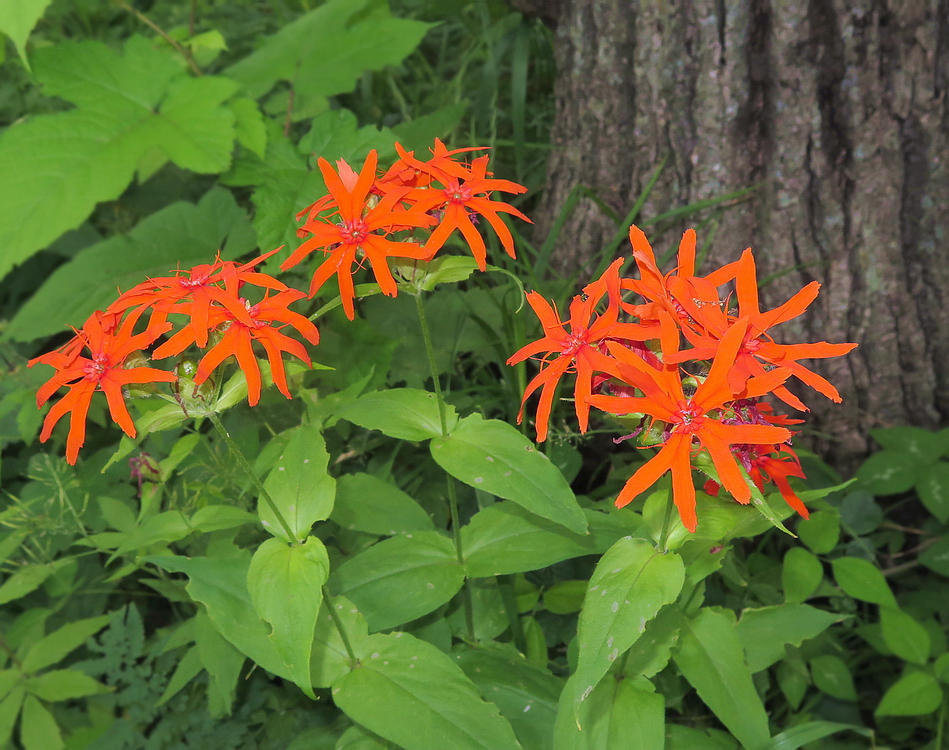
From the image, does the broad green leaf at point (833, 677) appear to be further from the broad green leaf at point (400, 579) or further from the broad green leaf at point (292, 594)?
the broad green leaf at point (292, 594)

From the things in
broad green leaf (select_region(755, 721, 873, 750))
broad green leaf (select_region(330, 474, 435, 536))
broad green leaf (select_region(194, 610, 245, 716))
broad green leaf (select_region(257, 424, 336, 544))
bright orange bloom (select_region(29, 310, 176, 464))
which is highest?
bright orange bloom (select_region(29, 310, 176, 464))

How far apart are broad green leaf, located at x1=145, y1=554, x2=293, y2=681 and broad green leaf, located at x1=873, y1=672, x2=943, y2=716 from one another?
120cm

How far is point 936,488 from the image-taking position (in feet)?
5.52

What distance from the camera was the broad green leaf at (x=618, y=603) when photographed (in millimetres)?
857

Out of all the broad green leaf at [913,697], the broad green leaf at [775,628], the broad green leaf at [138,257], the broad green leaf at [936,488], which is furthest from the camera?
the broad green leaf at [138,257]

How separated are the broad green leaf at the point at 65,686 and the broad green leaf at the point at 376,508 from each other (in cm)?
73

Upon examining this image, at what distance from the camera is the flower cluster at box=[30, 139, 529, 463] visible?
930 millimetres

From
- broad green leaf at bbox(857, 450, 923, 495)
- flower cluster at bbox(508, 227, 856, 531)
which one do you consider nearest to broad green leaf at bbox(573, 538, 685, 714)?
flower cluster at bbox(508, 227, 856, 531)

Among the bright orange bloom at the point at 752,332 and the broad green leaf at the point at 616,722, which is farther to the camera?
the broad green leaf at the point at 616,722

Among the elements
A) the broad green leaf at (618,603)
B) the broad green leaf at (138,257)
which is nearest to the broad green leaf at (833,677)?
the broad green leaf at (618,603)

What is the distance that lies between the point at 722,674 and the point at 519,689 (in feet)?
1.11

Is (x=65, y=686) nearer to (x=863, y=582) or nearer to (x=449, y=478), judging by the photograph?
(x=449, y=478)

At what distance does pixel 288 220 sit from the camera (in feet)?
5.27

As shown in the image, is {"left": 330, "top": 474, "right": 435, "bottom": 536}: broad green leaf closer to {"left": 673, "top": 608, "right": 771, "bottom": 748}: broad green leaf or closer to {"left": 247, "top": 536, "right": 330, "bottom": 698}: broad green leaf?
{"left": 247, "top": 536, "right": 330, "bottom": 698}: broad green leaf
